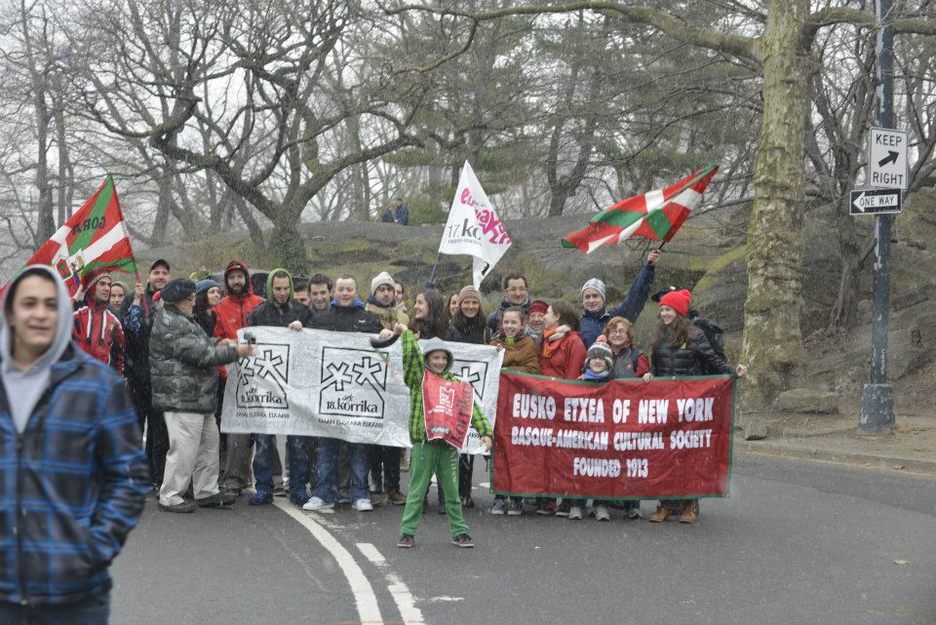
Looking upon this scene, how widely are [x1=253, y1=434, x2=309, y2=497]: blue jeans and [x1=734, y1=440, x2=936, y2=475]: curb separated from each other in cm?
676

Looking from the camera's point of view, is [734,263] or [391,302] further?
[734,263]

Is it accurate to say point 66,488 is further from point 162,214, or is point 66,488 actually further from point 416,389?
point 162,214

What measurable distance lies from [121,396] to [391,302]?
7.27 m

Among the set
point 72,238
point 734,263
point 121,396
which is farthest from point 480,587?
point 734,263

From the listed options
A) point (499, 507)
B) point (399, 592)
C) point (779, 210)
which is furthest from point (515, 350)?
point (779, 210)

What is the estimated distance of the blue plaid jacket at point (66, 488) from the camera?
3541 millimetres

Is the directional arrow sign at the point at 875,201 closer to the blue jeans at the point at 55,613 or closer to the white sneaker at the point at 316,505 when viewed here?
the white sneaker at the point at 316,505

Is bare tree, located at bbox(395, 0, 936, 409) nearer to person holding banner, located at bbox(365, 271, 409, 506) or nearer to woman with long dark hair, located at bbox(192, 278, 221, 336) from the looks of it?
person holding banner, located at bbox(365, 271, 409, 506)

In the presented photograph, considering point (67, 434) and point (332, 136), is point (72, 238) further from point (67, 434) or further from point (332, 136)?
point (332, 136)

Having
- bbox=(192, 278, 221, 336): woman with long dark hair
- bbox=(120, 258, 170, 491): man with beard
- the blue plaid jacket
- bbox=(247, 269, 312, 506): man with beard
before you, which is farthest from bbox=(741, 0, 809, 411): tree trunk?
the blue plaid jacket

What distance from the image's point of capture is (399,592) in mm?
7078

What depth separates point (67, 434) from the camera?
11.8ft

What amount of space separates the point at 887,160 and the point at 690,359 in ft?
21.6

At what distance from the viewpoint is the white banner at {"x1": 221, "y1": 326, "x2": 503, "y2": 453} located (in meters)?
10.5
